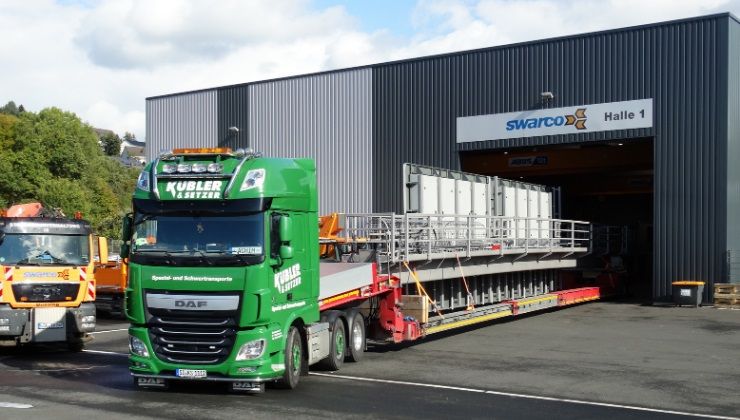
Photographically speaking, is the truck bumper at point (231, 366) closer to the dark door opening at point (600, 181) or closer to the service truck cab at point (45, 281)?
the service truck cab at point (45, 281)

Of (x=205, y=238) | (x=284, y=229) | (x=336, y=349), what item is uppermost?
(x=284, y=229)

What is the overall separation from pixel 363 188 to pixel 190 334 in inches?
913

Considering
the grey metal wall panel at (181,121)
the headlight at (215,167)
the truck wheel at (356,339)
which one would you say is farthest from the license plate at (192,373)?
the grey metal wall panel at (181,121)

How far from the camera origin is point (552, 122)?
2964 centimetres

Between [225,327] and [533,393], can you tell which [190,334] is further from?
[533,393]

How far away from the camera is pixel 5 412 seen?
33.0 feet

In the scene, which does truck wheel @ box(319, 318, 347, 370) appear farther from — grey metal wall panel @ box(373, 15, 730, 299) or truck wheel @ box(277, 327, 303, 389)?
grey metal wall panel @ box(373, 15, 730, 299)

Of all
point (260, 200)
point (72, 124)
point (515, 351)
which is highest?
point (72, 124)

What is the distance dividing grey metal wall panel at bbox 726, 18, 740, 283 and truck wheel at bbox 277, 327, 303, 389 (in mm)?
19270

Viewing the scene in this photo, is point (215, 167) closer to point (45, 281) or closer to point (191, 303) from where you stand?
point (191, 303)

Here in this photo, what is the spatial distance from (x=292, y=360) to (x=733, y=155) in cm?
2075

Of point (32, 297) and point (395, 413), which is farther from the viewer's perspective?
point (32, 297)

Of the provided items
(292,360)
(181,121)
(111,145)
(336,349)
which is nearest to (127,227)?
(292,360)

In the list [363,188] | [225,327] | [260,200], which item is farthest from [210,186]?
[363,188]
